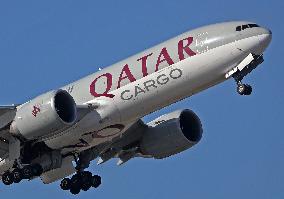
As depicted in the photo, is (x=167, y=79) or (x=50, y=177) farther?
(x=50, y=177)

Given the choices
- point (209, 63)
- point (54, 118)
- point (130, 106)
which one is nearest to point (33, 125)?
point (54, 118)

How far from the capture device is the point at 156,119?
56812 mm

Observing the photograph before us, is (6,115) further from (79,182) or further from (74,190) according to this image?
(74,190)

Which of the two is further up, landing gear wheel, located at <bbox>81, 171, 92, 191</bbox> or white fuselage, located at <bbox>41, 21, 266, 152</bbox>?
white fuselage, located at <bbox>41, 21, 266, 152</bbox>

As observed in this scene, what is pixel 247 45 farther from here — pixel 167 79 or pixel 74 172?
pixel 74 172

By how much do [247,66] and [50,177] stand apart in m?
12.1

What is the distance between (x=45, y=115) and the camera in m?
49.2

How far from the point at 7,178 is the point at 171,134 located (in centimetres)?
893

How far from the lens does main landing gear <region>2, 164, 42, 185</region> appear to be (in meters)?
51.4

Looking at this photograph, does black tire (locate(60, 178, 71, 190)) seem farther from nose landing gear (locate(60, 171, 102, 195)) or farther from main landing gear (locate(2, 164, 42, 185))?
main landing gear (locate(2, 164, 42, 185))

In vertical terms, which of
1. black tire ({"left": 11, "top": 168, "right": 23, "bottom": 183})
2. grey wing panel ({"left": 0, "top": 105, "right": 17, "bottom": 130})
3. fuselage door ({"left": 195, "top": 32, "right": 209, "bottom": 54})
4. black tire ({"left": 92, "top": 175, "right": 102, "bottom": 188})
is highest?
fuselage door ({"left": 195, "top": 32, "right": 209, "bottom": 54})

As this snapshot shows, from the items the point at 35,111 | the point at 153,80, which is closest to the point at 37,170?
the point at 35,111

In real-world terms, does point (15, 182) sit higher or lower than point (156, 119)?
lower

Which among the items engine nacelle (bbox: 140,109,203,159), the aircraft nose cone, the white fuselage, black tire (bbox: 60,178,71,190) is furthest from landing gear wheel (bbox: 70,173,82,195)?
the aircraft nose cone
